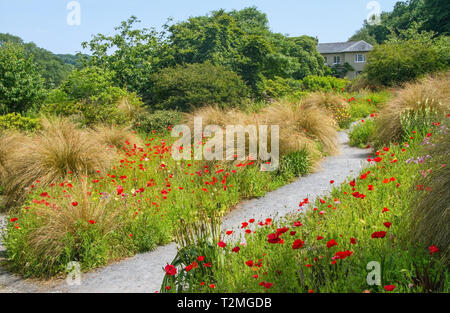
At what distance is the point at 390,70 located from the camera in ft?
58.4

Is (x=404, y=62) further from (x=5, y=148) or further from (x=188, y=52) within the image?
(x=5, y=148)

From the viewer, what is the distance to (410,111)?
26.0 feet

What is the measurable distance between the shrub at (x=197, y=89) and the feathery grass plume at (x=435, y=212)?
30.1 feet

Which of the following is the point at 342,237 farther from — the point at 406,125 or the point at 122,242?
the point at 406,125

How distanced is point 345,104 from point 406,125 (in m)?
5.06


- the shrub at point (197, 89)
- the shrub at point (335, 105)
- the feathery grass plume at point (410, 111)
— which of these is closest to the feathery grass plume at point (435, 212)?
the feathery grass plume at point (410, 111)

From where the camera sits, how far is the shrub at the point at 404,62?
1741 centimetres

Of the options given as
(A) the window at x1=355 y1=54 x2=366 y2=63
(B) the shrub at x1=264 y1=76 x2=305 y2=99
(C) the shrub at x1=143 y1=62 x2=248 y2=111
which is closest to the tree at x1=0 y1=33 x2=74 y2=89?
(A) the window at x1=355 y1=54 x2=366 y2=63

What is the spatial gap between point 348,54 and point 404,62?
3538cm

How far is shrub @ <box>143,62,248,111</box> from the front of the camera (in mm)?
12320

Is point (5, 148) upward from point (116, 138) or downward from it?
downward

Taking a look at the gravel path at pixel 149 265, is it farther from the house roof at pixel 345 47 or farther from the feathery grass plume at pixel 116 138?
the house roof at pixel 345 47

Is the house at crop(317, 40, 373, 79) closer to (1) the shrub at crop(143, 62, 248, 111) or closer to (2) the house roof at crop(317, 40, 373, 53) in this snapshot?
(2) the house roof at crop(317, 40, 373, 53)

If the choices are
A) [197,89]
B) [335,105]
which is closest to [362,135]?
[335,105]
